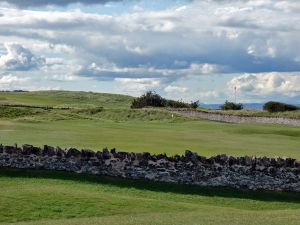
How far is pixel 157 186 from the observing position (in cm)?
2477

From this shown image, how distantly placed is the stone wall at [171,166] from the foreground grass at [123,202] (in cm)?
44

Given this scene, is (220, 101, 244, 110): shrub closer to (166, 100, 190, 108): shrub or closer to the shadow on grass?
(166, 100, 190, 108): shrub

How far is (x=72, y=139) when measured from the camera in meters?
35.6

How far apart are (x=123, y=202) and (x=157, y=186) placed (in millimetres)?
4667

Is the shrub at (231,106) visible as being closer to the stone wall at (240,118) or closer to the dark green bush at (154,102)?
the dark green bush at (154,102)

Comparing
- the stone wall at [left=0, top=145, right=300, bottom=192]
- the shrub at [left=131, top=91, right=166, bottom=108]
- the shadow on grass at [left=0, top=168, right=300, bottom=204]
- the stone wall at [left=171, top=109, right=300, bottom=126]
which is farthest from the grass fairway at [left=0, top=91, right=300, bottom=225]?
the shrub at [left=131, top=91, right=166, bottom=108]

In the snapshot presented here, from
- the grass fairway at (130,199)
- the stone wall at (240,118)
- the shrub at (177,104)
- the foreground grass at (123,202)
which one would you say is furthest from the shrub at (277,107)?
the foreground grass at (123,202)

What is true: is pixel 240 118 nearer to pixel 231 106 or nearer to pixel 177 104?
pixel 177 104

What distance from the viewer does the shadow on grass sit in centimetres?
2455

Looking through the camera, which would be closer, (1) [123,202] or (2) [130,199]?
(1) [123,202]

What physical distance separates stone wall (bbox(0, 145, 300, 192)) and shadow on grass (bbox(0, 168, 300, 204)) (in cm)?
31

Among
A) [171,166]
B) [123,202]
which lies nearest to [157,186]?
[171,166]

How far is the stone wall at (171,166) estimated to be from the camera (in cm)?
2531

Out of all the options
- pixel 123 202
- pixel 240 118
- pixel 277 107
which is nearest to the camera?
pixel 123 202
